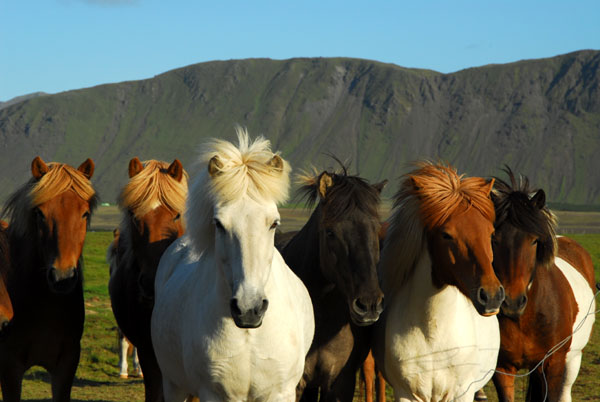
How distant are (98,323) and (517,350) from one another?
11025mm

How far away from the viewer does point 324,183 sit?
5281 millimetres

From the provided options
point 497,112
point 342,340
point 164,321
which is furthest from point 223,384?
point 497,112

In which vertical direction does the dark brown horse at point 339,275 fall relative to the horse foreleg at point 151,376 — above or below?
above

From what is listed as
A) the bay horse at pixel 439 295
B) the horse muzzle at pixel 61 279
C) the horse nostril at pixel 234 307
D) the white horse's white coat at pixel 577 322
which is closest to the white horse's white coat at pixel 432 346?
the bay horse at pixel 439 295

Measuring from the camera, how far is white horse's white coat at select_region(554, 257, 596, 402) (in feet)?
22.1

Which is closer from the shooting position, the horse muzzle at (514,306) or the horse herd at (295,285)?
the horse herd at (295,285)

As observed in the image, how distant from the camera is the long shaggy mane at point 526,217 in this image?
604 centimetres

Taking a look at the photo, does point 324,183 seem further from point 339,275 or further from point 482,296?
point 482,296

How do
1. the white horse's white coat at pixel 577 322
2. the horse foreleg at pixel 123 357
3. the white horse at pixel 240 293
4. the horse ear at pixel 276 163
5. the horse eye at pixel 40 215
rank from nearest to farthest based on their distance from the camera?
the white horse at pixel 240 293 < the horse ear at pixel 276 163 < the horse eye at pixel 40 215 < the white horse's white coat at pixel 577 322 < the horse foreleg at pixel 123 357

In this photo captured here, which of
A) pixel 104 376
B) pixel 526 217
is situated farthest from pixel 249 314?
pixel 104 376

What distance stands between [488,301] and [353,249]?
1.02 metres

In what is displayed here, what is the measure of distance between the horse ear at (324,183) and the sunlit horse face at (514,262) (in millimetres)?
1745

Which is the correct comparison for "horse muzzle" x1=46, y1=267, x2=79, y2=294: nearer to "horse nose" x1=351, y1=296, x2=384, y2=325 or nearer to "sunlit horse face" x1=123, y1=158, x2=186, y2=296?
"sunlit horse face" x1=123, y1=158, x2=186, y2=296

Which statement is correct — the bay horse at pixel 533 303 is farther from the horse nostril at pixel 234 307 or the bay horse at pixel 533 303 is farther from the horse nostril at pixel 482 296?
the horse nostril at pixel 234 307
